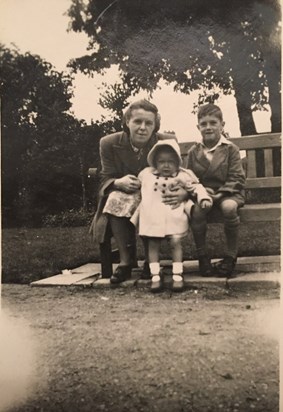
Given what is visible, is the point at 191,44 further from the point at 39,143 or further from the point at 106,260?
the point at 106,260

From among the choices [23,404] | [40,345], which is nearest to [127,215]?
[40,345]

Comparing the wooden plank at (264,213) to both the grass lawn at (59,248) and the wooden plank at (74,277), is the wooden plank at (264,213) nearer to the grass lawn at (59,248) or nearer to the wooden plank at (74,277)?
the grass lawn at (59,248)

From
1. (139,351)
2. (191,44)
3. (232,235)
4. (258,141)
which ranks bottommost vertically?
(139,351)

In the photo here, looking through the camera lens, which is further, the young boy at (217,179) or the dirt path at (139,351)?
the young boy at (217,179)

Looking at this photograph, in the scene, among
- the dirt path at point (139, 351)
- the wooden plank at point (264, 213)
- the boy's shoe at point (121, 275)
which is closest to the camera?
the dirt path at point (139, 351)

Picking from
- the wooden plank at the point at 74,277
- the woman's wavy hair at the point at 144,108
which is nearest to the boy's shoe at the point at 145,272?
the wooden plank at the point at 74,277

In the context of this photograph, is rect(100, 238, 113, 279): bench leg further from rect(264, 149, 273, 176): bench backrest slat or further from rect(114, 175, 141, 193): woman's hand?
rect(264, 149, 273, 176): bench backrest slat


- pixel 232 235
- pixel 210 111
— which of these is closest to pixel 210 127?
pixel 210 111

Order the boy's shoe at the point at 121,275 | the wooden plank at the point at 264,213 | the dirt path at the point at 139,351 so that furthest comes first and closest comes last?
the boy's shoe at the point at 121,275
the wooden plank at the point at 264,213
the dirt path at the point at 139,351
